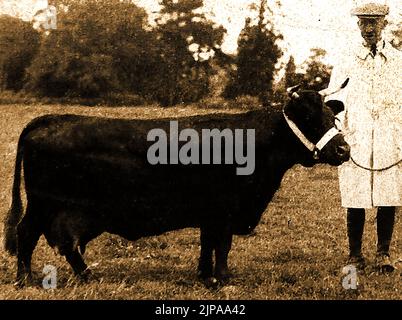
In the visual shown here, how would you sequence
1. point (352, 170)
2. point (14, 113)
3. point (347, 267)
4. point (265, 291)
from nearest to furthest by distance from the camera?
point (265, 291) → point (347, 267) → point (352, 170) → point (14, 113)

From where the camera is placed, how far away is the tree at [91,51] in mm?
12641

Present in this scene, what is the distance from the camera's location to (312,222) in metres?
8.57

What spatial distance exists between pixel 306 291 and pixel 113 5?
27.9 ft

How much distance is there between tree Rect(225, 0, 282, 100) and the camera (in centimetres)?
1211

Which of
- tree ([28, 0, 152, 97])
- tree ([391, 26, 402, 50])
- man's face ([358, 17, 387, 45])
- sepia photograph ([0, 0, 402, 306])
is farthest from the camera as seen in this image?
tree ([28, 0, 152, 97])

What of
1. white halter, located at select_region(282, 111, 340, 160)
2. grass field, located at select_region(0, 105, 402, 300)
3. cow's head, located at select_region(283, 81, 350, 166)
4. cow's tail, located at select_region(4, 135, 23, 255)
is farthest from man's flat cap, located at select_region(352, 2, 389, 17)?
cow's tail, located at select_region(4, 135, 23, 255)

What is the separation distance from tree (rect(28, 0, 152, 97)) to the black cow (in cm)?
615

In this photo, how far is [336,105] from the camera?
6.36 metres

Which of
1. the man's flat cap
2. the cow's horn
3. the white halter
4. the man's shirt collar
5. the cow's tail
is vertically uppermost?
the man's flat cap

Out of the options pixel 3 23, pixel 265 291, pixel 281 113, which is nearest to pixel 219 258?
pixel 265 291

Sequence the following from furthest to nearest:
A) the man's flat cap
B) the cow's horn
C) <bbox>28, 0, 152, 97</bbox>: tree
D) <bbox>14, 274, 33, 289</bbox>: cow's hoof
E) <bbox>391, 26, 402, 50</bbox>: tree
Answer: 1. <bbox>28, 0, 152, 97</bbox>: tree
2. <bbox>391, 26, 402, 50</bbox>: tree
3. the man's flat cap
4. the cow's horn
5. <bbox>14, 274, 33, 289</bbox>: cow's hoof

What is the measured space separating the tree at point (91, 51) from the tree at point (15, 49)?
0.99ft

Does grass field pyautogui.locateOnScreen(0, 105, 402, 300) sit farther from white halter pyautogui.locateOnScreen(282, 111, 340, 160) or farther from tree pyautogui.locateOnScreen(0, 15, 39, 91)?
tree pyautogui.locateOnScreen(0, 15, 39, 91)
